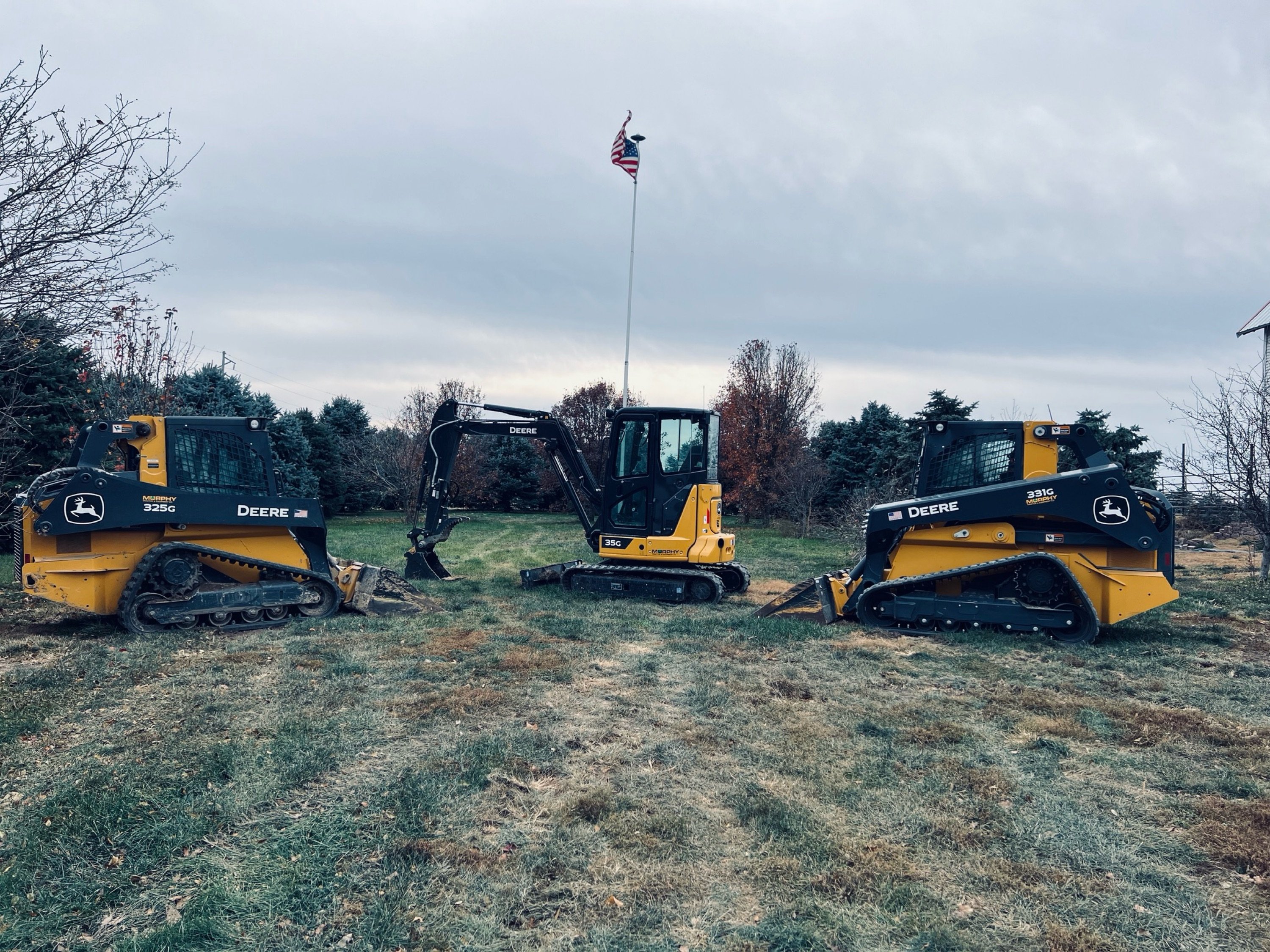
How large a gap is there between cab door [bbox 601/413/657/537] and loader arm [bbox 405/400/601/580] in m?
0.40

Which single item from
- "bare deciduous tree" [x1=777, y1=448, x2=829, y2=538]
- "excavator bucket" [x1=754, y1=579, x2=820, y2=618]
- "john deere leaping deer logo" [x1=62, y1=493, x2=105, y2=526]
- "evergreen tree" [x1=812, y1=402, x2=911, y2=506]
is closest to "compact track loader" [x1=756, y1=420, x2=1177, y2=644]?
"excavator bucket" [x1=754, y1=579, x2=820, y2=618]

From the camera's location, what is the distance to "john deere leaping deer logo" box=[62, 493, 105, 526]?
8.66m

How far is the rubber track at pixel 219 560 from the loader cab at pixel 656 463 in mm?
4632

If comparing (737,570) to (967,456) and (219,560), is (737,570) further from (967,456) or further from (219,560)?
(219,560)

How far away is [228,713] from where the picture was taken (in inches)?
244

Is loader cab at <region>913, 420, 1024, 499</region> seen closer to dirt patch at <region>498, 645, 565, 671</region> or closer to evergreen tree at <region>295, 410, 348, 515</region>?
dirt patch at <region>498, 645, 565, 671</region>

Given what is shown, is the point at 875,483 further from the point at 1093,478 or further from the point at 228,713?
the point at 228,713

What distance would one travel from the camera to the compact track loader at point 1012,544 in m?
9.12

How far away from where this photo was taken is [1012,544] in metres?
9.50

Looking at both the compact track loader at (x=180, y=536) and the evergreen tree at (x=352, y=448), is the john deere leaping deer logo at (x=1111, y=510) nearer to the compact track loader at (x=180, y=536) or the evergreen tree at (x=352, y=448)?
the compact track loader at (x=180, y=536)

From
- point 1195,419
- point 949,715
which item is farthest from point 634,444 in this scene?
point 1195,419

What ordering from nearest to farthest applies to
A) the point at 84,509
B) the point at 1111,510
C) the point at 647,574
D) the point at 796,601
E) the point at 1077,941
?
the point at 1077,941, the point at 84,509, the point at 1111,510, the point at 796,601, the point at 647,574

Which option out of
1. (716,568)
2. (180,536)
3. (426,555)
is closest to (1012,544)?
(716,568)

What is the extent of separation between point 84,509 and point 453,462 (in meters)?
5.88
